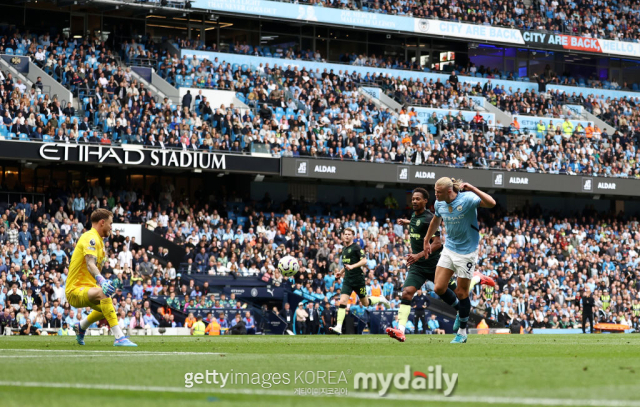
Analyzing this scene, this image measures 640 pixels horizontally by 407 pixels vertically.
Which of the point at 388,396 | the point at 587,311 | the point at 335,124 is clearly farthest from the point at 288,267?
the point at 388,396

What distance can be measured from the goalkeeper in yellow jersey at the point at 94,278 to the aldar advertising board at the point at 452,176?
24.3 metres

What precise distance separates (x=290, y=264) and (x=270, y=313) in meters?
5.37

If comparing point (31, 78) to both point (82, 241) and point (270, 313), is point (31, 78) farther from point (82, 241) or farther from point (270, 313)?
point (82, 241)

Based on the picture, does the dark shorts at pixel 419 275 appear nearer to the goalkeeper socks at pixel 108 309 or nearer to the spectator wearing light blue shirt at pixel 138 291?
the goalkeeper socks at pixel 108 309

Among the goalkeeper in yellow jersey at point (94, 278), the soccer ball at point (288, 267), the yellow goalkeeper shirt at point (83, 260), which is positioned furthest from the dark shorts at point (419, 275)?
the soccer ball at point (288, 267)

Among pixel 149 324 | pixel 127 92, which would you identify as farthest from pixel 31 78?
pixel 149 324

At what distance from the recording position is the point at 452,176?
3950 cm

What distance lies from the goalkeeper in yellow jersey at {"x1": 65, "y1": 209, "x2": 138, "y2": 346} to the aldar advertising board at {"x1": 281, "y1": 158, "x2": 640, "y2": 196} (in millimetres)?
24328

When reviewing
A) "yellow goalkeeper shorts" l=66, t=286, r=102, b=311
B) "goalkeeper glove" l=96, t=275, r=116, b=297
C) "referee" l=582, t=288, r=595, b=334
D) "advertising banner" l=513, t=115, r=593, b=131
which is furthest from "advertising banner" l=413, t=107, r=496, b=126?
"goalkeeper glove" l=96, t=275, r=116, b=297

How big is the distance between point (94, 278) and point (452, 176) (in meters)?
28.1

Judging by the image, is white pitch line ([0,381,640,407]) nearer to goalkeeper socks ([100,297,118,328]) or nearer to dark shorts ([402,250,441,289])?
goalkeeper socks ([100,297,118,328])

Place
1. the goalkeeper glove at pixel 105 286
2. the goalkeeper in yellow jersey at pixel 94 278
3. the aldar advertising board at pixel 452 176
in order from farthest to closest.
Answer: the aldar advertising board at pixel 452 176, the goalkeeper in yellow jersey at pixel 94 278, the goalkeeper glove at pixel 105 286

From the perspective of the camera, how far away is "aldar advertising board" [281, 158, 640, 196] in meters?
37.8

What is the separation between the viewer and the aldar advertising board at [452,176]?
37.8 meters
